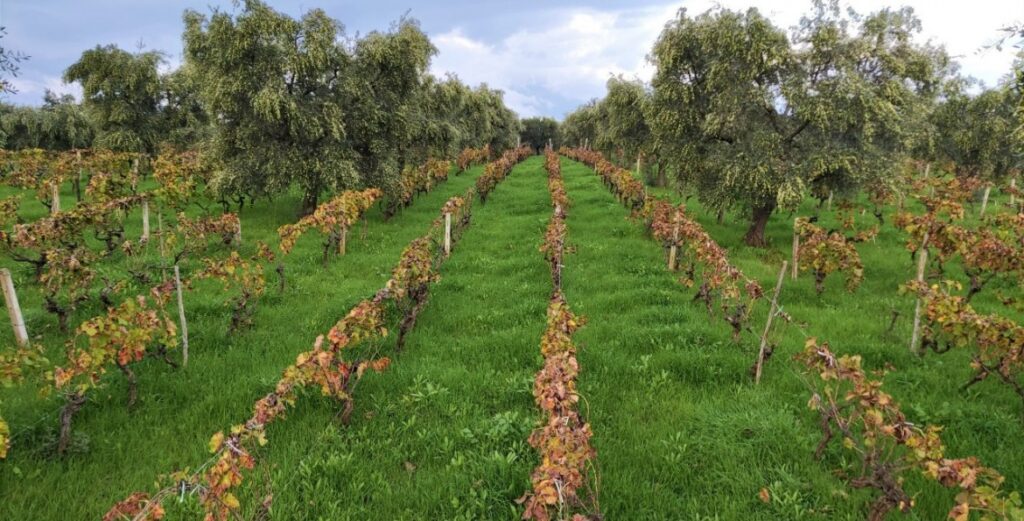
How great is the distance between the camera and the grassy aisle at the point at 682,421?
16.0ft

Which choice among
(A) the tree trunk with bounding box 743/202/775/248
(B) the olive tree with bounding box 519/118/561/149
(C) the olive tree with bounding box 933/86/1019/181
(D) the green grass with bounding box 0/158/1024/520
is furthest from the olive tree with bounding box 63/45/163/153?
(B) the olive tree with bounding box 519/118/561/149

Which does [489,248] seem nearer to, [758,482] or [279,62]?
[279,62]

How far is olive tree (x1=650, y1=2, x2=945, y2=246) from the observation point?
13.3 metres

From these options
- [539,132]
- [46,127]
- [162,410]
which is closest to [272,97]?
[162,410]

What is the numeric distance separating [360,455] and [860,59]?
15134 millimetres

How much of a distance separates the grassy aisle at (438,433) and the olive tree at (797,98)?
8.10 m

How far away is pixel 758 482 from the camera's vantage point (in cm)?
507

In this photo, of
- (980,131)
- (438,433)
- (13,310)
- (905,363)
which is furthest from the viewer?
(980,131)

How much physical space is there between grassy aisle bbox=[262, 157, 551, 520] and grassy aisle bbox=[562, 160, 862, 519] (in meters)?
0.94

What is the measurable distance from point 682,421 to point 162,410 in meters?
6.22

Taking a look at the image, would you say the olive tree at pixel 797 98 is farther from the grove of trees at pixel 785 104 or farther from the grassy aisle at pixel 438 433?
the grassy aisle at pixel 438 433

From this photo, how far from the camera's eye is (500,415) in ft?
19.9

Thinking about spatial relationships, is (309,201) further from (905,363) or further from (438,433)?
(905,363)

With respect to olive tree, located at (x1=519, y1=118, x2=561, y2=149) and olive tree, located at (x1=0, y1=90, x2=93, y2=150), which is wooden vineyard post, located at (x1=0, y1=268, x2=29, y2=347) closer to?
olive tree, located at (x1=0, y1=90, x2=93, y2=150)
